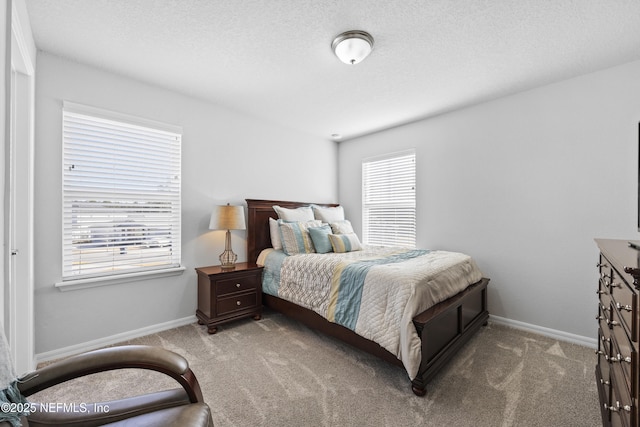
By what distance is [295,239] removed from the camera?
324cm

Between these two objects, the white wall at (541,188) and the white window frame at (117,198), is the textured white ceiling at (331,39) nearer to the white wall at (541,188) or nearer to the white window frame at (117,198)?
the white wall at (541,188)

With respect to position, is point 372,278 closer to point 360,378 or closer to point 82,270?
point 360,378

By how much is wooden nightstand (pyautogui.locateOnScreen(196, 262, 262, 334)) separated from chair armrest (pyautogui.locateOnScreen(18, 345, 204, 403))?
1.71 meters

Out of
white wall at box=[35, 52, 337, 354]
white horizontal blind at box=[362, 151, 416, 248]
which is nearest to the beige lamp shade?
white wall at box=[35, 52, 337, 354]

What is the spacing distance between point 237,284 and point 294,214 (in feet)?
3.74

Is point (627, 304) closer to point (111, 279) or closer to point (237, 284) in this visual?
point (237, 284)

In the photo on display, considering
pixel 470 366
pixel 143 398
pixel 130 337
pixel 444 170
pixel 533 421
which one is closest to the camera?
pixel 143 398

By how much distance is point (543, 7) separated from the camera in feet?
5.73

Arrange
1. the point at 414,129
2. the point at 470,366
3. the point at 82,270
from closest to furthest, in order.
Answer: the point at 470,366 < the point at 82,270 < the point at 414,129

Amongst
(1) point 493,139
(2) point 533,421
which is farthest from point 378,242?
(2) point 533,421

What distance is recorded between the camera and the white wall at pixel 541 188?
95.6 inches

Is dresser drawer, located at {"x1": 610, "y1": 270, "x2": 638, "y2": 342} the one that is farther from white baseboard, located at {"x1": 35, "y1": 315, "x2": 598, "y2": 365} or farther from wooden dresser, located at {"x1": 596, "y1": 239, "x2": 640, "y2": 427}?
white baseboard, located at {"x1": 35, "y1": 315, "x2": 598, "y2": 365}

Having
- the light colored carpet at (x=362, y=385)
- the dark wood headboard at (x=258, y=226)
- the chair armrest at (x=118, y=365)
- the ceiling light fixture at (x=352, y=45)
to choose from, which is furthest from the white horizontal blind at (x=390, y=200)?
the chair armrest at (x=118, y=365)

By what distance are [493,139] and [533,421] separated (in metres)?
2.63
